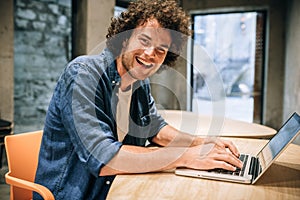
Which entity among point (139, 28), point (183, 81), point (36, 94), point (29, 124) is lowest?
point (29, 124)

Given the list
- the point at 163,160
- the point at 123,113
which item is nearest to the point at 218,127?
the point at 123,113

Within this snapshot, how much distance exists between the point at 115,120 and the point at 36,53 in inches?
180

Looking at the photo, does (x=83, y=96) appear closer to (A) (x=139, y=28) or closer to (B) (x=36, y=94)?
(A) (x=139, y=28)

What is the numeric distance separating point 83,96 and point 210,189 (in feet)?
1.72

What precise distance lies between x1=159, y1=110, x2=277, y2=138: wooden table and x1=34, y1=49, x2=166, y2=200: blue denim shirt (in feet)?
3.04

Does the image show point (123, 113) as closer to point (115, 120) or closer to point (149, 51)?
point (115, 120)

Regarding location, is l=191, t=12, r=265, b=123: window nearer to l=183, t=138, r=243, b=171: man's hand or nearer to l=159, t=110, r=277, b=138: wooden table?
l=159, t=110, r=277, b=138: wooden table

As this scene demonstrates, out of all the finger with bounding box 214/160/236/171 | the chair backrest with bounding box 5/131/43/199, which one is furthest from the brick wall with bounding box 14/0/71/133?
the finger with bounding box 214/160/236/171

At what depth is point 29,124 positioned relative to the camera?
219 inches

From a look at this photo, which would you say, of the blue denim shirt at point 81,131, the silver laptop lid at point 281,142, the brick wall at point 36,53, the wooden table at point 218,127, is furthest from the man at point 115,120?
the brick wall at point 36,53

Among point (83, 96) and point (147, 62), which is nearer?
point (83, 96)

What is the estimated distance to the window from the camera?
4809 mm

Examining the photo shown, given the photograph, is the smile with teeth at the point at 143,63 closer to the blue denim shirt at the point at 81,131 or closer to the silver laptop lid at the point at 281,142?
the blue denim shirt at the point at 81,131

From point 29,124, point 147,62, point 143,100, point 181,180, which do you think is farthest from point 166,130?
point 29,124
